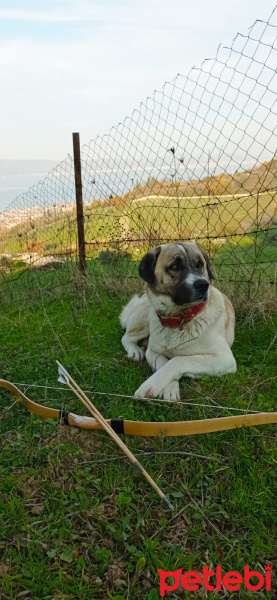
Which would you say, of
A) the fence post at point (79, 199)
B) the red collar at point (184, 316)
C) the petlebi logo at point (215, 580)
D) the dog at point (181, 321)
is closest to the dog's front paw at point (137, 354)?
the dog at point (181, 321)

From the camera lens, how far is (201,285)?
117 inches

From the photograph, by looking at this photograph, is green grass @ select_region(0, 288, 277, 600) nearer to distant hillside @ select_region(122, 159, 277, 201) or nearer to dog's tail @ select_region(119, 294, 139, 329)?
dog's tail @ select_region(119, 294, 139, 329)

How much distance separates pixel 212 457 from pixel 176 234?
3.44 m

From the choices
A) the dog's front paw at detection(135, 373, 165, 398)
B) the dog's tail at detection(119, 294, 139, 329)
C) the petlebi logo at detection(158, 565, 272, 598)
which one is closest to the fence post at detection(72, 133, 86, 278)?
the dog's tail at detection(119, 294, 139, 329)

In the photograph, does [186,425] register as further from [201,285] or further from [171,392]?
[201,285]

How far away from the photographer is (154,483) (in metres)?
1.97

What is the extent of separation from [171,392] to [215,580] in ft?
4.10

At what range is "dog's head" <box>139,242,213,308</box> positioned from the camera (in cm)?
301

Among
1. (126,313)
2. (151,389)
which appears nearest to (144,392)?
(151,389)

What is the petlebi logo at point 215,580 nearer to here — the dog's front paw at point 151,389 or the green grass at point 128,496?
the green grass at point 128,496

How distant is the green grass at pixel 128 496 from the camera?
5.67 feet

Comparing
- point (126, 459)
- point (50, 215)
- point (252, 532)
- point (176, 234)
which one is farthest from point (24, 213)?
point (252, 532)

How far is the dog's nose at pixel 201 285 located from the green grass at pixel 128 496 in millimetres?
624

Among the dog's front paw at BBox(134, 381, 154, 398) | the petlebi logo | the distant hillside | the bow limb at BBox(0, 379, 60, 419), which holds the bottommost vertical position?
the petlebi logo
